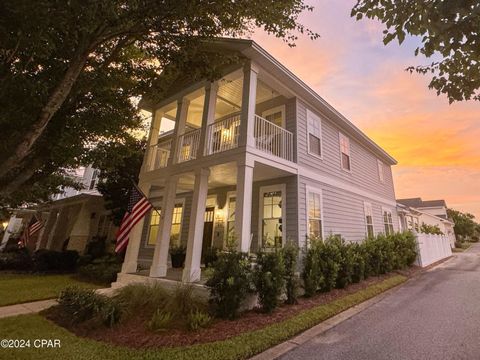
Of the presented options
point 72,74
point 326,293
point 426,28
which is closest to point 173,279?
point 326,293

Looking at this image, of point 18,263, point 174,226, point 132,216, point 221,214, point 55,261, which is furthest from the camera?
point 18,263

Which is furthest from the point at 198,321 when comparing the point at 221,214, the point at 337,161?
the point at 337,161

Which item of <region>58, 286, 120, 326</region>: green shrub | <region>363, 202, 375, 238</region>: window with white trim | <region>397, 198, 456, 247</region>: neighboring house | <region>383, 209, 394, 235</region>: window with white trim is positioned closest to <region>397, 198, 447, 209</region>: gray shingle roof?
<region>397, 198, 456, 247</region>: neighboring house

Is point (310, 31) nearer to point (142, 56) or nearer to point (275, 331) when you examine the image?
point (142, 56)

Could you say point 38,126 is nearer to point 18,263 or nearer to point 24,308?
point 24,308

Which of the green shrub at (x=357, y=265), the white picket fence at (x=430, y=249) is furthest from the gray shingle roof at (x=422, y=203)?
the green shrub at (x=357, y=265)

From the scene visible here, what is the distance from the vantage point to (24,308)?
260 inches

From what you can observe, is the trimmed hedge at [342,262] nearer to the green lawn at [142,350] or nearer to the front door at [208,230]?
the green lawn at [142,350]

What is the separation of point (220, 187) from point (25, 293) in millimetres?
7777

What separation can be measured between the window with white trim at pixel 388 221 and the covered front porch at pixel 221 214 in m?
9.67

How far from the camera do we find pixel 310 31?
6699mm

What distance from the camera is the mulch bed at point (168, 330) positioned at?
14.0 ft

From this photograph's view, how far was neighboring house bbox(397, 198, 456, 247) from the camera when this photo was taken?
17.9 meters

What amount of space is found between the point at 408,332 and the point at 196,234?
540cm
